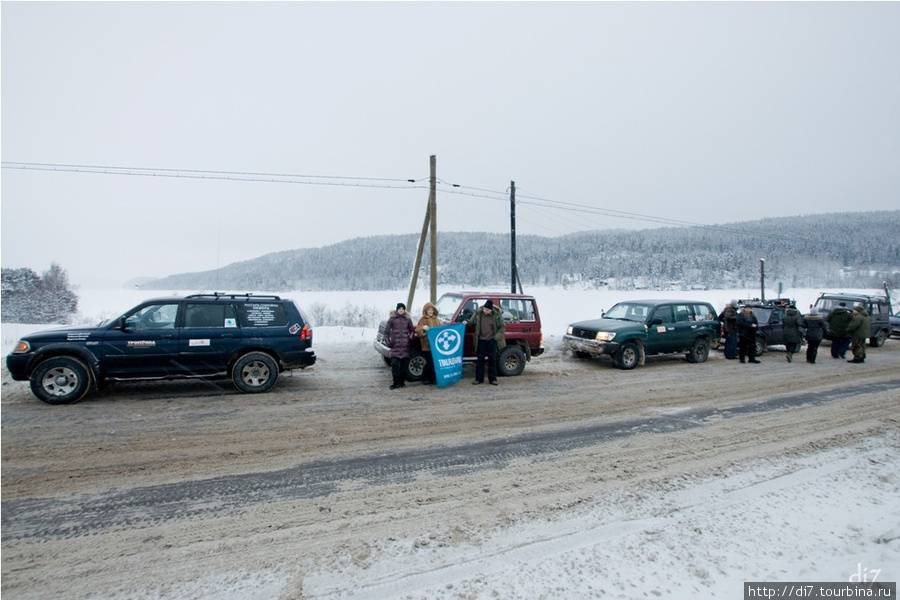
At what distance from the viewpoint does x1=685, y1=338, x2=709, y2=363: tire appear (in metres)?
13.1

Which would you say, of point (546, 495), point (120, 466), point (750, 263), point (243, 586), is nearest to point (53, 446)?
point (120, 466)

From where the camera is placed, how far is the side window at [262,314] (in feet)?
28.1

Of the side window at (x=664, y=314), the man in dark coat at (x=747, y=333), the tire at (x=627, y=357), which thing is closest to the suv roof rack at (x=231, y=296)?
the tire at (x=627, y=357)

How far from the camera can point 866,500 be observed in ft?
15.1

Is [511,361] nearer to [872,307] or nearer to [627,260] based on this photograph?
[872,307]

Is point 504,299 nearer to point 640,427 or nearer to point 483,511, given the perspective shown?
point 640,427

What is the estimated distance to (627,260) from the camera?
76000 millimetres

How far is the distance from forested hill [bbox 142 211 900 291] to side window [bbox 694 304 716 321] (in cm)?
4277

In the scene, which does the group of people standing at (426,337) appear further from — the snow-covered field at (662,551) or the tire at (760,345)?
the tire at (760,345)

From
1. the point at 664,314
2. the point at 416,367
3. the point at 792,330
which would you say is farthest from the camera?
the point at 792,330

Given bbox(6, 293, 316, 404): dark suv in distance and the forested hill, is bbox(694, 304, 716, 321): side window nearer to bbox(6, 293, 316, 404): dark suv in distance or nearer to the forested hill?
bbox(6, 293, 316, 404): dark suv in distance

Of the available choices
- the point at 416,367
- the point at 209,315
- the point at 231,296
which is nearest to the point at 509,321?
the point at 416,367

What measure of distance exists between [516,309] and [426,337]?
2.46 m

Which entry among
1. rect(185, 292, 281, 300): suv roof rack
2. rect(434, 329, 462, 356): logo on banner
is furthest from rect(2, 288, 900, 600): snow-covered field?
rect(185, 292, 281, 300): suv roof rack
